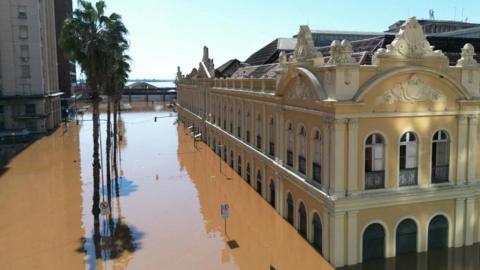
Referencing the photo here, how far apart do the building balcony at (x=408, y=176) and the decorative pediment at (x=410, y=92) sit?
2969 mm

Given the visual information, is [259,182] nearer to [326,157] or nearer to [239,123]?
[239,123]

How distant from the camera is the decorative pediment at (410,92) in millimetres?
18062

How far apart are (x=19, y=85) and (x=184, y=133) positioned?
24.6 m

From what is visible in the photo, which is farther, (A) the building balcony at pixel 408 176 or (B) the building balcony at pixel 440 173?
(B) the building balcony at pixel 440 173

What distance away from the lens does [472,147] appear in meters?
19.7

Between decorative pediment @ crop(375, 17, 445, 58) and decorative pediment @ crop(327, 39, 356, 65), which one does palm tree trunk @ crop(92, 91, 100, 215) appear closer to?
decorative pediment @ crop(327, 39, 356, 65)

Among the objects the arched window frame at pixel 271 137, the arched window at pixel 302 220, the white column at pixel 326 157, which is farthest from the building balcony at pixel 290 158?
the white column at pixel 326 157

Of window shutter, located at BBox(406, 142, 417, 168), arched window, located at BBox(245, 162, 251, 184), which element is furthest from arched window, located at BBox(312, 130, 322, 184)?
arched window, located at BBox(245, 162, 251, 184)

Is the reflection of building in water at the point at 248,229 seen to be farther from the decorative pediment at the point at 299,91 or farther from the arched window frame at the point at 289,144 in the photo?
the decorative pediment at the point at 299,91

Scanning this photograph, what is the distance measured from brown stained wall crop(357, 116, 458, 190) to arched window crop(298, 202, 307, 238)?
14.1 ft

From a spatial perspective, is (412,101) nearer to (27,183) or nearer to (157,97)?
(27,183)

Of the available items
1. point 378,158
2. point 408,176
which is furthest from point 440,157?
point 378,158

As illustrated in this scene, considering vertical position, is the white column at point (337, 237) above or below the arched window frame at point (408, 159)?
below

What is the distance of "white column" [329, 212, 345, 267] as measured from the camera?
1783cm
